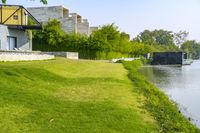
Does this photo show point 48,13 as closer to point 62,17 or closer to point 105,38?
point 62,17

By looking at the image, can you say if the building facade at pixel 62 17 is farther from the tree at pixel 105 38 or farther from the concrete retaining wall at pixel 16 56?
the concrete retaining wall at pixel 16 56

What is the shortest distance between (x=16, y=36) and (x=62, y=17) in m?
26.7

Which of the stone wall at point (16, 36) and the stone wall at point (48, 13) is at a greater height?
the stone wall at point (48, 13)

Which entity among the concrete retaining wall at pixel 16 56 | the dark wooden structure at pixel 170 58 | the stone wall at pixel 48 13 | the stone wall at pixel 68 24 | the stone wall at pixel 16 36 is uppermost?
the stone wall at pixel 48 13

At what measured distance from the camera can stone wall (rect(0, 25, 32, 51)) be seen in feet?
110

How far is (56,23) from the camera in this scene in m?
54.8

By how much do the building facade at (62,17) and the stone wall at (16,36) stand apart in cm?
2284

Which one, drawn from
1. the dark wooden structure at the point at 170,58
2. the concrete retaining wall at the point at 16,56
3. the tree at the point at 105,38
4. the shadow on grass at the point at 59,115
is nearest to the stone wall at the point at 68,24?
the tree at the point at 105,38

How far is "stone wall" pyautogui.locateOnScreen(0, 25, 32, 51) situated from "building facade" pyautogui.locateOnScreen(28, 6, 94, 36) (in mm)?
22839

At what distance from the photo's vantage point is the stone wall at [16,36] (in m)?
33.5

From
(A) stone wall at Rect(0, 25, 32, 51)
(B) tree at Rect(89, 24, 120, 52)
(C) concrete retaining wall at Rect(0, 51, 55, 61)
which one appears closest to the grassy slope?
(C) concrete retaining wall at Rect(0, 51, 55, 61)

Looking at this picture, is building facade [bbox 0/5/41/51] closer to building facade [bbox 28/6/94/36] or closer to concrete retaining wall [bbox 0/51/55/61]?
concrete retaining wall [bbox 0/51/55/61]

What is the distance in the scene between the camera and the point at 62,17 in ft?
206

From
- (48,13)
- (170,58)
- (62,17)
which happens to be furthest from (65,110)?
(170,58)
